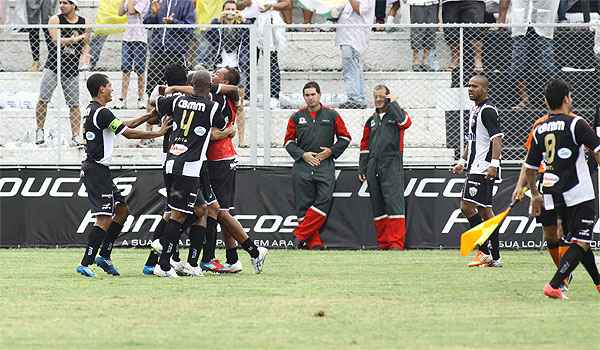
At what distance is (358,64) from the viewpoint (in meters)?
21.1

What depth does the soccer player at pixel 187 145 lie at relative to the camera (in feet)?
47.3

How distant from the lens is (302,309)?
11.6 m

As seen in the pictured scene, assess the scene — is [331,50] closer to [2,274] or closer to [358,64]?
[358,64]

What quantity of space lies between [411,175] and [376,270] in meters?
4.31

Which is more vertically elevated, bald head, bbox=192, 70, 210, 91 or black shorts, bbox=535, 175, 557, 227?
bald head, bbox=192, 70, 210, 91

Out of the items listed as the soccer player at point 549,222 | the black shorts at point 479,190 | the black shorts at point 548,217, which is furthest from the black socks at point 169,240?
the black shorts at point 479,190

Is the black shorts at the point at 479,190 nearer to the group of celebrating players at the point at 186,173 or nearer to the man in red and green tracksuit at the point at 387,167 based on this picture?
the group of celebrating players at the point at 186,173

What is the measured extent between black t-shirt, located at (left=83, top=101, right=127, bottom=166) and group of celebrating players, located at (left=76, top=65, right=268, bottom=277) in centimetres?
1

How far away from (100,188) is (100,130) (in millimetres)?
653

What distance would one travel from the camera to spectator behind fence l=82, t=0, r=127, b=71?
69.8 feet

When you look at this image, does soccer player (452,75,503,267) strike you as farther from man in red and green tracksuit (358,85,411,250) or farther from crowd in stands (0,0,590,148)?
crowd in stands (0,0,590,148)

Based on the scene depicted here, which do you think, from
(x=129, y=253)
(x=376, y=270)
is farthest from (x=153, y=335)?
(x=129, y=253)

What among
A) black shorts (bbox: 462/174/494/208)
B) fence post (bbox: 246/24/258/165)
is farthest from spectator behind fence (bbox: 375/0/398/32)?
black shorts (bbox: 462/174/494/208)

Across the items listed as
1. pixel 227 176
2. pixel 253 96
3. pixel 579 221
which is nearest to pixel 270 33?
pixel 253 96
